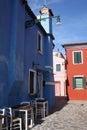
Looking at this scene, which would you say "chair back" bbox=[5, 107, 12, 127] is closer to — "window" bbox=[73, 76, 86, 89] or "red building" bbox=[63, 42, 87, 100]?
"window" bbox=[73, 76, 86, 89]

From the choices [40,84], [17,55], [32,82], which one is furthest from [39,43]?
[17,55]

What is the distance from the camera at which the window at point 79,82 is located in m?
21.3

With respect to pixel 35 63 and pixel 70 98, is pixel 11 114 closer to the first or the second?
pixel 35 63

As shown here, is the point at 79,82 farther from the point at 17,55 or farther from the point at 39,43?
the point at 17,55

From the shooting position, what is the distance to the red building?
21609 mm

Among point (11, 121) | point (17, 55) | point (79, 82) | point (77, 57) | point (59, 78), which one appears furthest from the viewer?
point (59, 78)

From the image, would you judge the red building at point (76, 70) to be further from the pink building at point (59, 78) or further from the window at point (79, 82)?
the pink building at point (59, 78)

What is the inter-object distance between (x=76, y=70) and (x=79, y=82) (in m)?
1.28

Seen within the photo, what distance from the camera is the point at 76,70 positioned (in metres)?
21.9

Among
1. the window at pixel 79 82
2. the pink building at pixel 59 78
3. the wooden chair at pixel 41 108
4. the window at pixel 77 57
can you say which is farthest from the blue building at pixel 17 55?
the pink building at pixel 59 78

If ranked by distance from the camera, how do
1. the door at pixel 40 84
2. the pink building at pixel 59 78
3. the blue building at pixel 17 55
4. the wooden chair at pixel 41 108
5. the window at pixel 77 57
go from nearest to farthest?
the blue building at pixel 17 55, the wooden chair at pixel 41 108, the door at pixel 40 84, the window at pixel 77 57, the pink building at pixel 59 78

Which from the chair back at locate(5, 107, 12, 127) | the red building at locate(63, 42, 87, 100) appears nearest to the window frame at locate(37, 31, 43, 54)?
the chair back at locate(5, 107, 12, 127)

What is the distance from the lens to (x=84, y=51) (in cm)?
2169

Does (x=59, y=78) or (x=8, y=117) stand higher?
(x=59, y=78)
